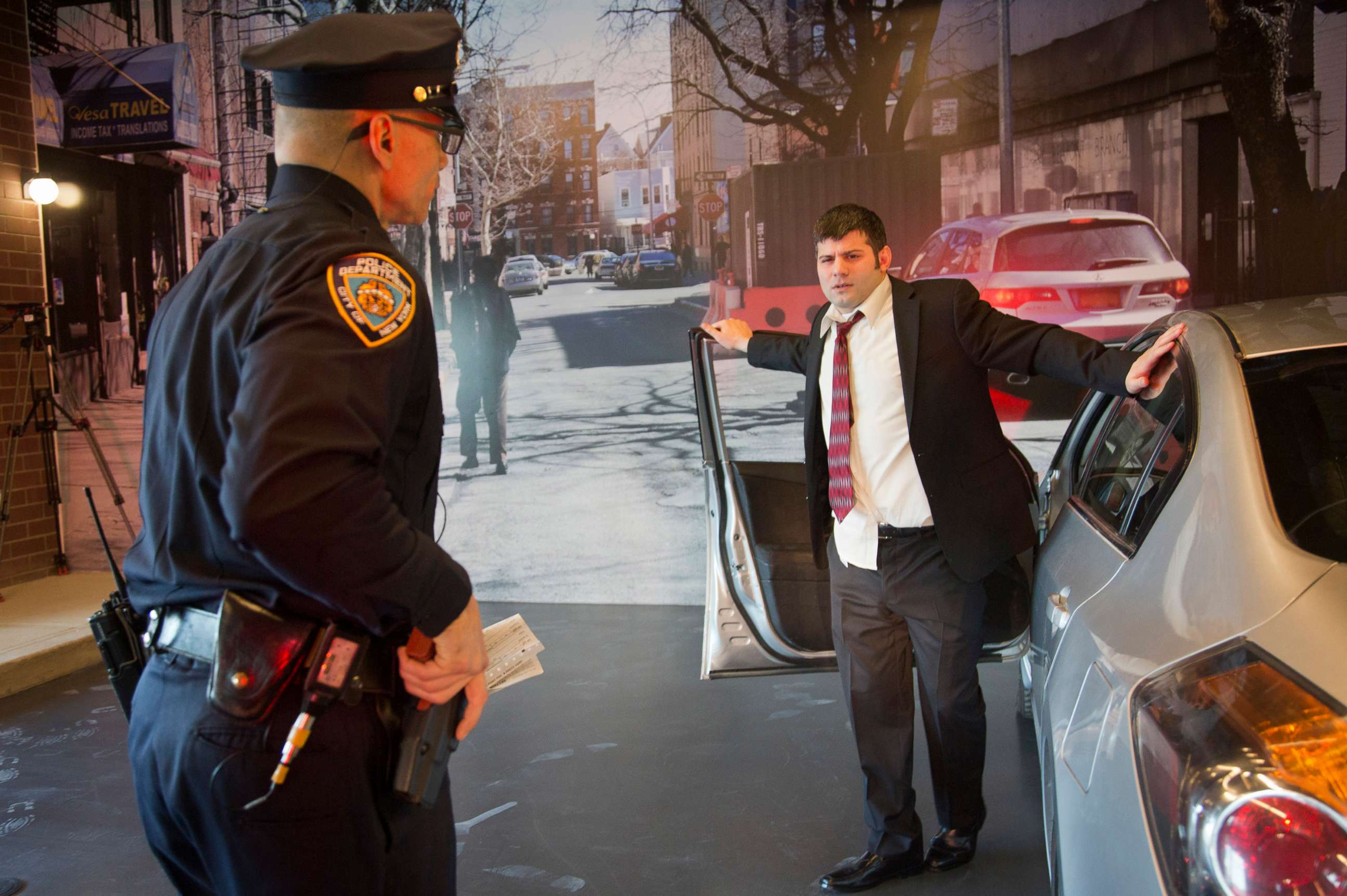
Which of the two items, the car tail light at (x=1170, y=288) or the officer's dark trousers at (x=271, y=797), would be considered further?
the car tail light at (x=1170, y=288)

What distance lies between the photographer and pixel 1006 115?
200 inches

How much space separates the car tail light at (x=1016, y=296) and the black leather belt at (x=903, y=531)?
7.89 ft

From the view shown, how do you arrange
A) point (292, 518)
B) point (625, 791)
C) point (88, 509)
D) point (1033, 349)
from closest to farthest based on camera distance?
point (292, 518) < point (1033, 349) < point (625, 791) < point (88, 509)

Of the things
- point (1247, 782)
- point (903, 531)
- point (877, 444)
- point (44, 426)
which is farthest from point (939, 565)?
point (44, 426)

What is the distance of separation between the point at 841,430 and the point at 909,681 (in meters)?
0.70

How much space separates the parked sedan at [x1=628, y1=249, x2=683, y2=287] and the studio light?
3.27 m

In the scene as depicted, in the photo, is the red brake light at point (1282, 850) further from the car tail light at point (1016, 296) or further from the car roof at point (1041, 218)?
the car roof at point (1041, 218)

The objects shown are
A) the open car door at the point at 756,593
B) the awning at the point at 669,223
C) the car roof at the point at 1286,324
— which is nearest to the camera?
the car roof at the point at 1286,324

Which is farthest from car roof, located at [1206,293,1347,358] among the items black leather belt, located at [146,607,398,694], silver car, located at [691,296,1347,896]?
black leather belt, located at [146,607,398,694]

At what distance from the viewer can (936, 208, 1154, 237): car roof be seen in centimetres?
490

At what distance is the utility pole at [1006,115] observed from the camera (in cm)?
505

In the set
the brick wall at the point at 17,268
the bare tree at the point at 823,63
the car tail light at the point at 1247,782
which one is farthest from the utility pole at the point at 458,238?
the car tail light at the point at 1247,782

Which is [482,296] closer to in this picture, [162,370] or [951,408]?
[951,408]

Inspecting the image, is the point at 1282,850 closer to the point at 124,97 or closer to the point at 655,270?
the point at 655,270
